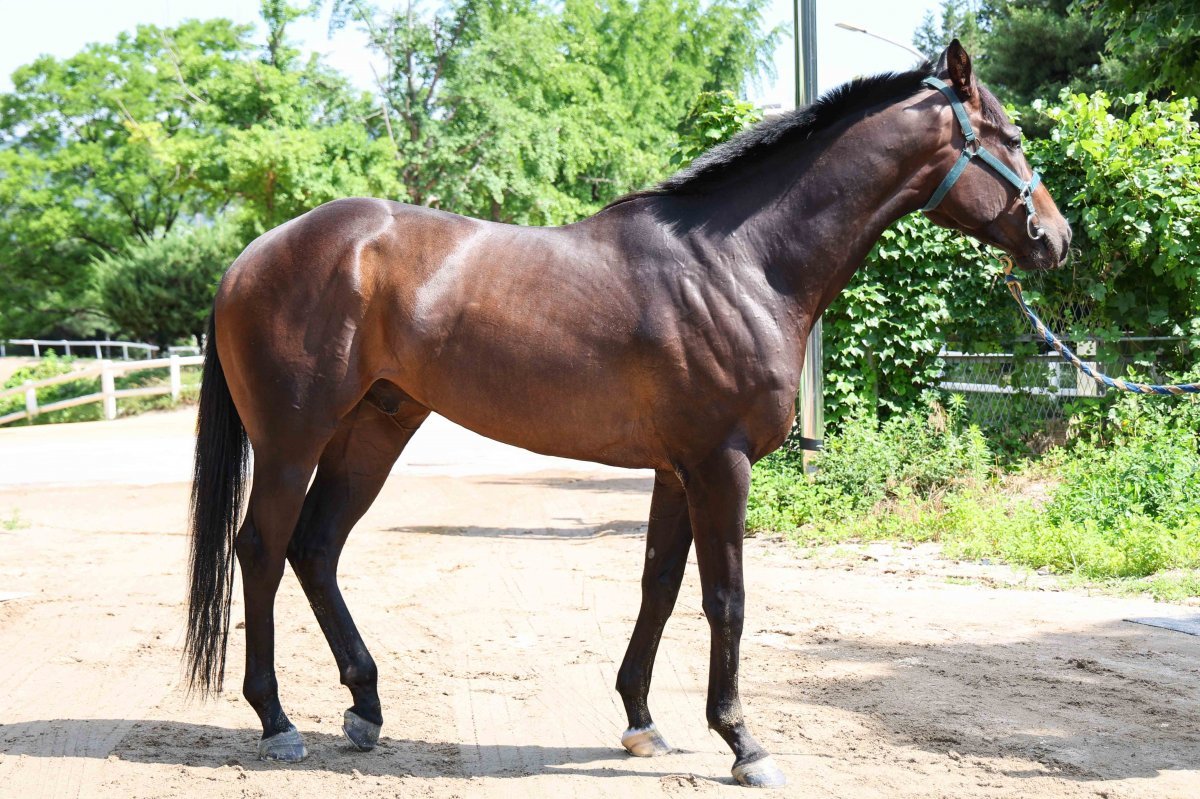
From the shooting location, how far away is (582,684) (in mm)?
4621

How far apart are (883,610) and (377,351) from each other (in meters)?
3.50

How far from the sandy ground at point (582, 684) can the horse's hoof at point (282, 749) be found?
0.15 feet

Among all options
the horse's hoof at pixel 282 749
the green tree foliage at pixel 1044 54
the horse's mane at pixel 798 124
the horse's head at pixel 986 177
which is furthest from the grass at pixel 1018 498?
the green tree foliage at pixel 1044 54

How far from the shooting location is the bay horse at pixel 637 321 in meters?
3.54

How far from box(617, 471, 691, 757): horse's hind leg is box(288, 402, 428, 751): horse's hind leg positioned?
93 centimetres

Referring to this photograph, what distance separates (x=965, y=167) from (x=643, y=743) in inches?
91.0

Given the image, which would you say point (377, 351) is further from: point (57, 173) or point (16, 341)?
point (16, 341)

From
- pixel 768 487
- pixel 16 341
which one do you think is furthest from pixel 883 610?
pixel 16 341

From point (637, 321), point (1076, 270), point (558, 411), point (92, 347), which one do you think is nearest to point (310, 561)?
point (558, 411)

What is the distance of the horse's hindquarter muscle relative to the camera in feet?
11.5

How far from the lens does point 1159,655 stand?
4.90 m

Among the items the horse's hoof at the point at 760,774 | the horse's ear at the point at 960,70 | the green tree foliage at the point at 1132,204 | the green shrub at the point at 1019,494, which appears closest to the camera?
the horse's hoof at the point at 760,774

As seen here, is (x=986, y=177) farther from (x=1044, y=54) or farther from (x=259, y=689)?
(x=1044, y=54)

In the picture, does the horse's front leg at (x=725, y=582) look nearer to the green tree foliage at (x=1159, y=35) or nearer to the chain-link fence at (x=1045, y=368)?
the green tree foliage at (x=1159, y=35)
